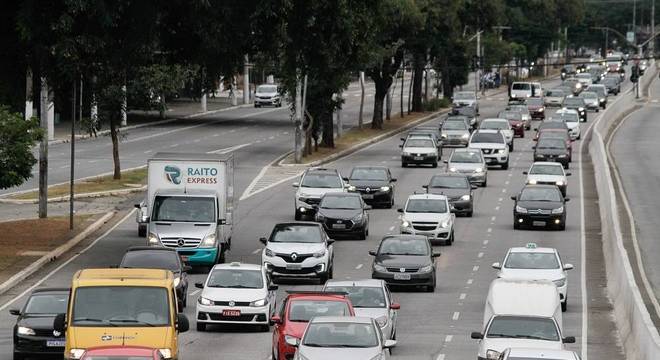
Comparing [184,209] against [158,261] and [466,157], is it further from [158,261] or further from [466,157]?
[466,157]

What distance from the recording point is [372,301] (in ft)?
107

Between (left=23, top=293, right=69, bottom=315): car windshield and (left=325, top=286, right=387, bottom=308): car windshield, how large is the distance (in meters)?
5.69

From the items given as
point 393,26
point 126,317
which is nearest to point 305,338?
point 126,317

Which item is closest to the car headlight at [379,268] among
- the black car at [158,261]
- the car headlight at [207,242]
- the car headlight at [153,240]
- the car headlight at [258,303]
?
the car headlight at [207,242]

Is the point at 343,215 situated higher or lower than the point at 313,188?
lower

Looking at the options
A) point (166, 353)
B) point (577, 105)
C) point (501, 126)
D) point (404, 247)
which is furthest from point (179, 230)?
point (577, 105)

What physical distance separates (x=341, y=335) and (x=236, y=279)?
350 inches

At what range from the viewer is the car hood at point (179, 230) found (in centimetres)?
4453

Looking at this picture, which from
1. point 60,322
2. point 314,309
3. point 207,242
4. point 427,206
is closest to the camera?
A: point 60,322

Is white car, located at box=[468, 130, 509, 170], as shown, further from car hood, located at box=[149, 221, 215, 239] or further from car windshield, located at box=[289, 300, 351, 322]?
car windshield, located at box=[289, 300, 351, 322]

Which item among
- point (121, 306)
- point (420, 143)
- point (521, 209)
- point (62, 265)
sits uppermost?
point (121, 306)

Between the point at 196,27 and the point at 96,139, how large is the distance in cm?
5401

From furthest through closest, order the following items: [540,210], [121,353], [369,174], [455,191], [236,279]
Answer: [369,174] < [455,191] < [540,210] < [236,279] < [121,353]

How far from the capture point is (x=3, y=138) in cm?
5331
